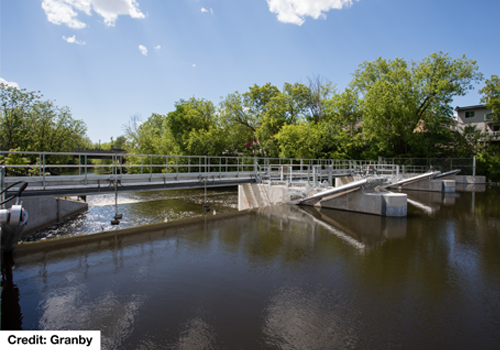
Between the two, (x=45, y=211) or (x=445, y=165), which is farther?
(x=445, y=165)

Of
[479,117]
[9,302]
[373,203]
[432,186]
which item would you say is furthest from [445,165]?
[9,302]

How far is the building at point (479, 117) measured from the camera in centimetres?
4644

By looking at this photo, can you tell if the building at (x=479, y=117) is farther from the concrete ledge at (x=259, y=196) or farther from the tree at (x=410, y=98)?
the concrete ledge at (x=259, y=196)

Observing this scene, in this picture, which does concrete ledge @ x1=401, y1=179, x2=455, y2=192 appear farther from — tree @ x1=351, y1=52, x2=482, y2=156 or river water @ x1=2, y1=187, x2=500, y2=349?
river water @ x1=2, y1=187, x2=500, y2=349

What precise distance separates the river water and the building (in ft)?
154

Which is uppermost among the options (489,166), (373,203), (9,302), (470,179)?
(489,166)

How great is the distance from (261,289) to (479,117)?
57.6 metres

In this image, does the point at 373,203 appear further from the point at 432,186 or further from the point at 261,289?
the point at 432,186

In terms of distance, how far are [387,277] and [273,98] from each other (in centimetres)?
3395

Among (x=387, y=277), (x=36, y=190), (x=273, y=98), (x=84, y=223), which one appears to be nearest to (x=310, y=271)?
(x=387, y=277)

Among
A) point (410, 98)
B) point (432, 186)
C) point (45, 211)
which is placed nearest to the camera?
point (45, 211)

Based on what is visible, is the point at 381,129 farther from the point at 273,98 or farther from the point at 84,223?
→ the point at 84,223

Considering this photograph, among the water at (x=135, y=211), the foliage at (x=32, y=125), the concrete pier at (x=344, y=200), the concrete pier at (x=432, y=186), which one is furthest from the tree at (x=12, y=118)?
the concrete pier at (x=432, y=186)

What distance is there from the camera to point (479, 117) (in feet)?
157
